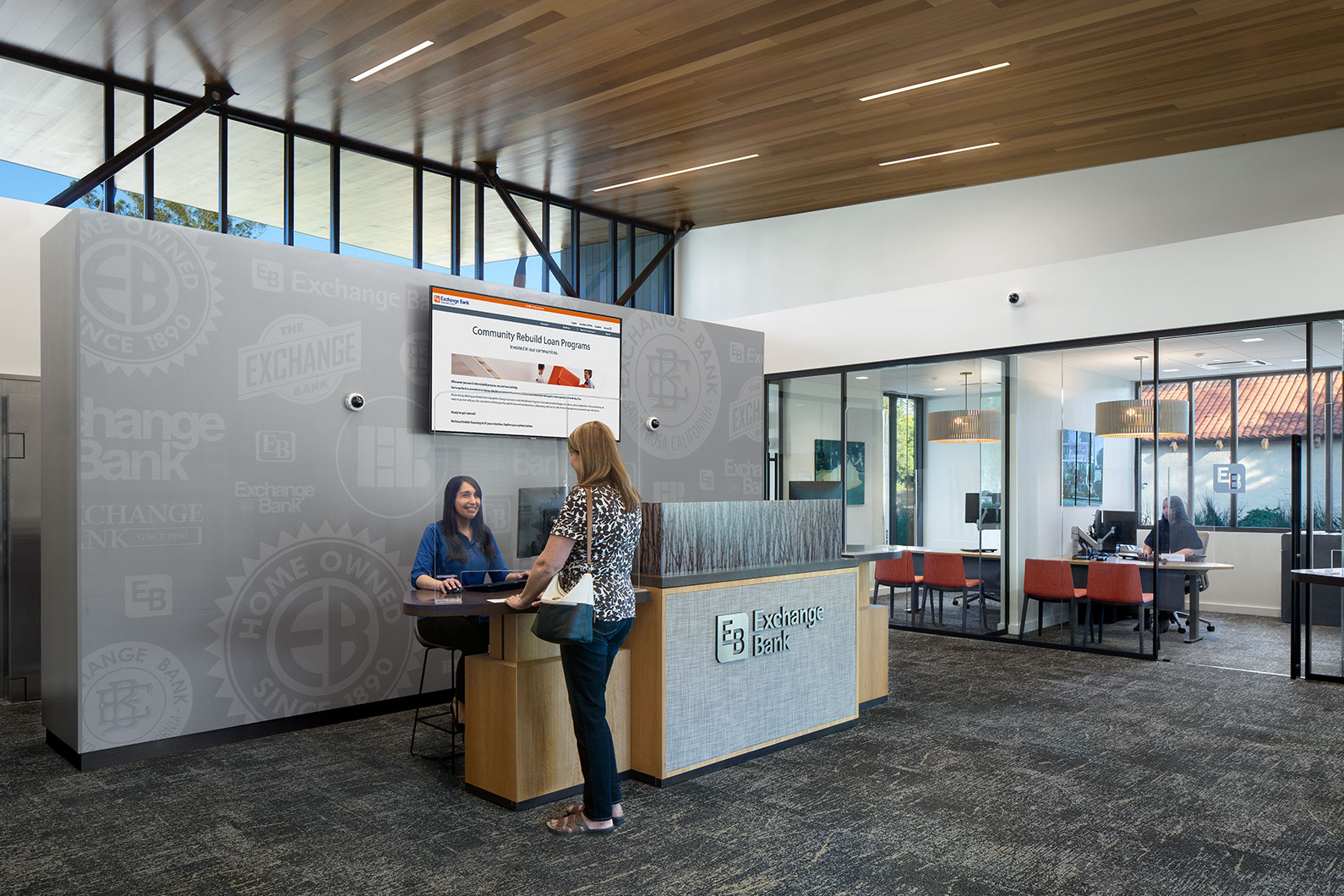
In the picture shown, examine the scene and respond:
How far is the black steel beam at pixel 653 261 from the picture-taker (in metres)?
10.5

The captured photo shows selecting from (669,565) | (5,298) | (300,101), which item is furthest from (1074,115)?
(5,298)

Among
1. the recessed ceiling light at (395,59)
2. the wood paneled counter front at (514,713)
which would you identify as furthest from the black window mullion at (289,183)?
the wood paneled counter front at (514,713)

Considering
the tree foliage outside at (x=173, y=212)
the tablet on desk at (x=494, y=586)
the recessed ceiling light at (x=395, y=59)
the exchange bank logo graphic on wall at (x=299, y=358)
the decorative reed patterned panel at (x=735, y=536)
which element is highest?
the recessed ceiling light at (x=395, y=59)

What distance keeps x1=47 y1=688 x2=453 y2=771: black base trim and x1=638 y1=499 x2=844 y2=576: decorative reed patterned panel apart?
2.09 meters

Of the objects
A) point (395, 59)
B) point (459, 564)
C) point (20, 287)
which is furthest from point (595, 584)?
point (20, 287)

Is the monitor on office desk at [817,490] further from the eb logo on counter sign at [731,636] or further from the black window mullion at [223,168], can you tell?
the black window mullion at [223,168]

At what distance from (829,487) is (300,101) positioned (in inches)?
197

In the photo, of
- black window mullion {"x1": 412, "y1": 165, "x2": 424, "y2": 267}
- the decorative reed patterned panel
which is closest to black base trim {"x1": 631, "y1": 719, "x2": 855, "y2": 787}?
the decorative reed patterned panel

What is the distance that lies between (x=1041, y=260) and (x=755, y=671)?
5.74 meters

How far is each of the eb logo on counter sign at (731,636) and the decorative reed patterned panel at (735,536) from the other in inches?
10.1

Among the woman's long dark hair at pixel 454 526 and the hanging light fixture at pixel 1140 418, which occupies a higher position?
the hanging light fixture at pixel 1140 418

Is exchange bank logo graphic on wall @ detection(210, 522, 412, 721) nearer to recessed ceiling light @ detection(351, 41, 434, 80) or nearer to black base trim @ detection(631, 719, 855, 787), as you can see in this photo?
black base trim @ detection(631, 719, 855, 787)

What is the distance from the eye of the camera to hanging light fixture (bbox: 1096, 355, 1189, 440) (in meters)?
7.64

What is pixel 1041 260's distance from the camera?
28.3ft
